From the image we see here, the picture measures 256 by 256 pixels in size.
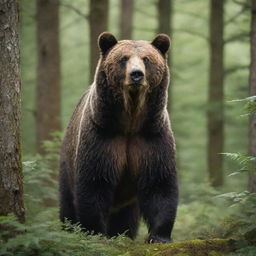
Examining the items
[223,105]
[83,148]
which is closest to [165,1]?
[223,105]

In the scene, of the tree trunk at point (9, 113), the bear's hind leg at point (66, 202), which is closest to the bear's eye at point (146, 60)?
the tree trunk at point (9, 113)

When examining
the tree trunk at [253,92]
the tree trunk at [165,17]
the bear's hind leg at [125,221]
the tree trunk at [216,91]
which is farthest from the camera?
the tree trunk at [165,17]

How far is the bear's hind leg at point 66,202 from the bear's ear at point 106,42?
2.20 meters

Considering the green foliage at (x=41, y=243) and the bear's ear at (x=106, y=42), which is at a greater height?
the bear's ear at (x=106, y=42)

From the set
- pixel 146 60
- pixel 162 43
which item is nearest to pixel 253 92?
pixel 162 43

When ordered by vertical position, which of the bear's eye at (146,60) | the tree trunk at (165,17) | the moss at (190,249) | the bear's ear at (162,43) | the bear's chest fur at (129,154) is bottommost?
the moss at (190,249)

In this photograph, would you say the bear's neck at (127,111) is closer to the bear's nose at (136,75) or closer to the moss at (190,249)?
the bear's nose at (136,75)

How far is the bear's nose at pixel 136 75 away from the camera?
21.0 ft

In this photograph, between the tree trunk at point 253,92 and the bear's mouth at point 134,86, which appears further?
the tree trunk at point 253,92

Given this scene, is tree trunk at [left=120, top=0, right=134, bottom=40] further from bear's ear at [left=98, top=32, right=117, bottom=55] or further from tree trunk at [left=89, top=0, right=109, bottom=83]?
bear's ear at [left=98, top=32, right=117, bottom=55]

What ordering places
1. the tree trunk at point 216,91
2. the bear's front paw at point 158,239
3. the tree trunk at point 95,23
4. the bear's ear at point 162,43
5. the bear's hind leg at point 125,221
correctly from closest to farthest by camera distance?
1. the bear's front paw at point 158,239
2. the bear's ear at point 162,43
3. the bear's hind leg at point 125,221
4. the tree trunk at point 95,23
5. the tree trunk at point 216,91

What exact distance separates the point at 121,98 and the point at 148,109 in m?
0.38

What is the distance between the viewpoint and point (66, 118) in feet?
78.0

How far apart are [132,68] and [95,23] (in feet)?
18.7
